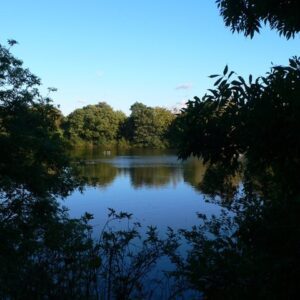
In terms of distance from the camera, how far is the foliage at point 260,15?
9.59 feet

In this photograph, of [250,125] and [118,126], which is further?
[118,126]

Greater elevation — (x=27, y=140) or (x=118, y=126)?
(x=118, y=126)

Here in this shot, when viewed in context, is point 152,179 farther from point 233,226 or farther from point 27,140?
point 233,226

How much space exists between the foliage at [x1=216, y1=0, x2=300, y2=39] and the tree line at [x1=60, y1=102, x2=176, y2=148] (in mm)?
78968

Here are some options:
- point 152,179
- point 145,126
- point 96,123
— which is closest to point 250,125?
point 152,179

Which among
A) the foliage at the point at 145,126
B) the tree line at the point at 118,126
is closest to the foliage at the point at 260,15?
the tree line at the point at 118,126

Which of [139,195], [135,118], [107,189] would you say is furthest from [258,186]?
[135,118]

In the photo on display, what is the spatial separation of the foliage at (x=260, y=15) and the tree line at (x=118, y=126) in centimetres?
7897

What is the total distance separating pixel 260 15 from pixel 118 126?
88.0 meters

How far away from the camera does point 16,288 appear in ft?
9.70

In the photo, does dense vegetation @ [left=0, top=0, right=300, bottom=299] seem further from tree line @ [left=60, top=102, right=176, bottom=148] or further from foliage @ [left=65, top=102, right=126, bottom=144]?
tree line @ [left=60, top=102, right=176, bottom=148]

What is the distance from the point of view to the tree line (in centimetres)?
8475

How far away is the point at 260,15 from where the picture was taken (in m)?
3.16

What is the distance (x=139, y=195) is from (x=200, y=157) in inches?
899
